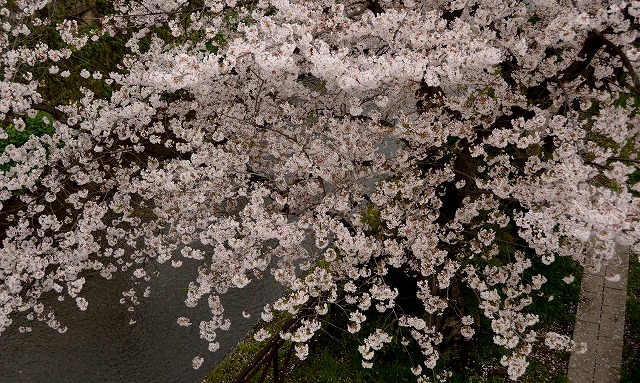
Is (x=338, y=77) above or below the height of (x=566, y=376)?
above

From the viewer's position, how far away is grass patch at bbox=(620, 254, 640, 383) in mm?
5634

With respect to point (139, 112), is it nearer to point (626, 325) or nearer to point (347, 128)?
point (347, 128)

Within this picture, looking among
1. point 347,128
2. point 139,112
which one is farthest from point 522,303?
point 139,112

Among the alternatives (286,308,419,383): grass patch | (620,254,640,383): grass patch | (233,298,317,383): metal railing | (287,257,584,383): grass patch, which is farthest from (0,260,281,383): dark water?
(620,254,640,383): grass patch

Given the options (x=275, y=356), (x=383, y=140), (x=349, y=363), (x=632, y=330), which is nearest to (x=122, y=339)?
(x=275, y=356)

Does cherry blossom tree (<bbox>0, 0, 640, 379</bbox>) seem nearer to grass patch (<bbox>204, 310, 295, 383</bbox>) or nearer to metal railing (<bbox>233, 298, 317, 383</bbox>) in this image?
metal railing (<bbox>233, 298, 317, 383</bbox>)

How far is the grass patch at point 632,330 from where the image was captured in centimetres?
563

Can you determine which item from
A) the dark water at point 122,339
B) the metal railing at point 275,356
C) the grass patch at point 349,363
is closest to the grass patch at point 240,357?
the dark water at point 122,339

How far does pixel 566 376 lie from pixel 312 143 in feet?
14.4

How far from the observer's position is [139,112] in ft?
19.3

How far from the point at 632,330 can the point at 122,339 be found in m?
7.71

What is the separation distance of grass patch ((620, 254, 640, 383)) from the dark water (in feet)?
17.6

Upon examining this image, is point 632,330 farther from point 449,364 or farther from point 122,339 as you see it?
point 122,339

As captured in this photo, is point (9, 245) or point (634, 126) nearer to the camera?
point (634, 126)
